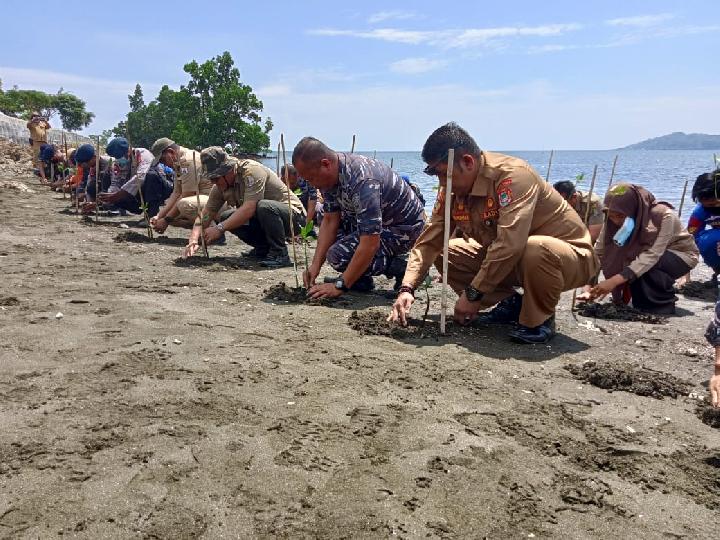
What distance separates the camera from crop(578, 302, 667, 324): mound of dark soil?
4.58 metres

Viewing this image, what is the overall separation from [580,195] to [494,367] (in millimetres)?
3914

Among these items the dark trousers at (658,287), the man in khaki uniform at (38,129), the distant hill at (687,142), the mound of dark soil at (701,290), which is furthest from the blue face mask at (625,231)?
the distant hill at (687,142)

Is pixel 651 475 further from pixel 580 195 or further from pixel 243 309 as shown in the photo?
pixel 580 195

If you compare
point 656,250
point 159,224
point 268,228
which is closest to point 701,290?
point 656,250

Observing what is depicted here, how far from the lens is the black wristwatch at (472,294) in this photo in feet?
12.2

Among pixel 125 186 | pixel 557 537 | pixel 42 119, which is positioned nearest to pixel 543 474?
pixel 557 537

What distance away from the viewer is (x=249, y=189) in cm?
612

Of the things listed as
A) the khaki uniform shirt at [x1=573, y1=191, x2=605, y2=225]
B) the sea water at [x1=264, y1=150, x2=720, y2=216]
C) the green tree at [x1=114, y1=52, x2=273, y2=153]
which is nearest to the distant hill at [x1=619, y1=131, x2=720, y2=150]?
the sea water at [x1=264, y1=150, x2=720, y2=216]

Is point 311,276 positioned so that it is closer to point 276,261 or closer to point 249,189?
point 276,261

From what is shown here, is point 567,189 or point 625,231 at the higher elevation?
point 567,189

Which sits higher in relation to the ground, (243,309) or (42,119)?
(42,119)

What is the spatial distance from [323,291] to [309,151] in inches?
40.8

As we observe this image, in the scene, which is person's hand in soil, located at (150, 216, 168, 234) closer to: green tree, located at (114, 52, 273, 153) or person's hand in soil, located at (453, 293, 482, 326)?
person's hand in soil, located at (453, 293, 482, 326)

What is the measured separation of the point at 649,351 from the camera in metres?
3.76
